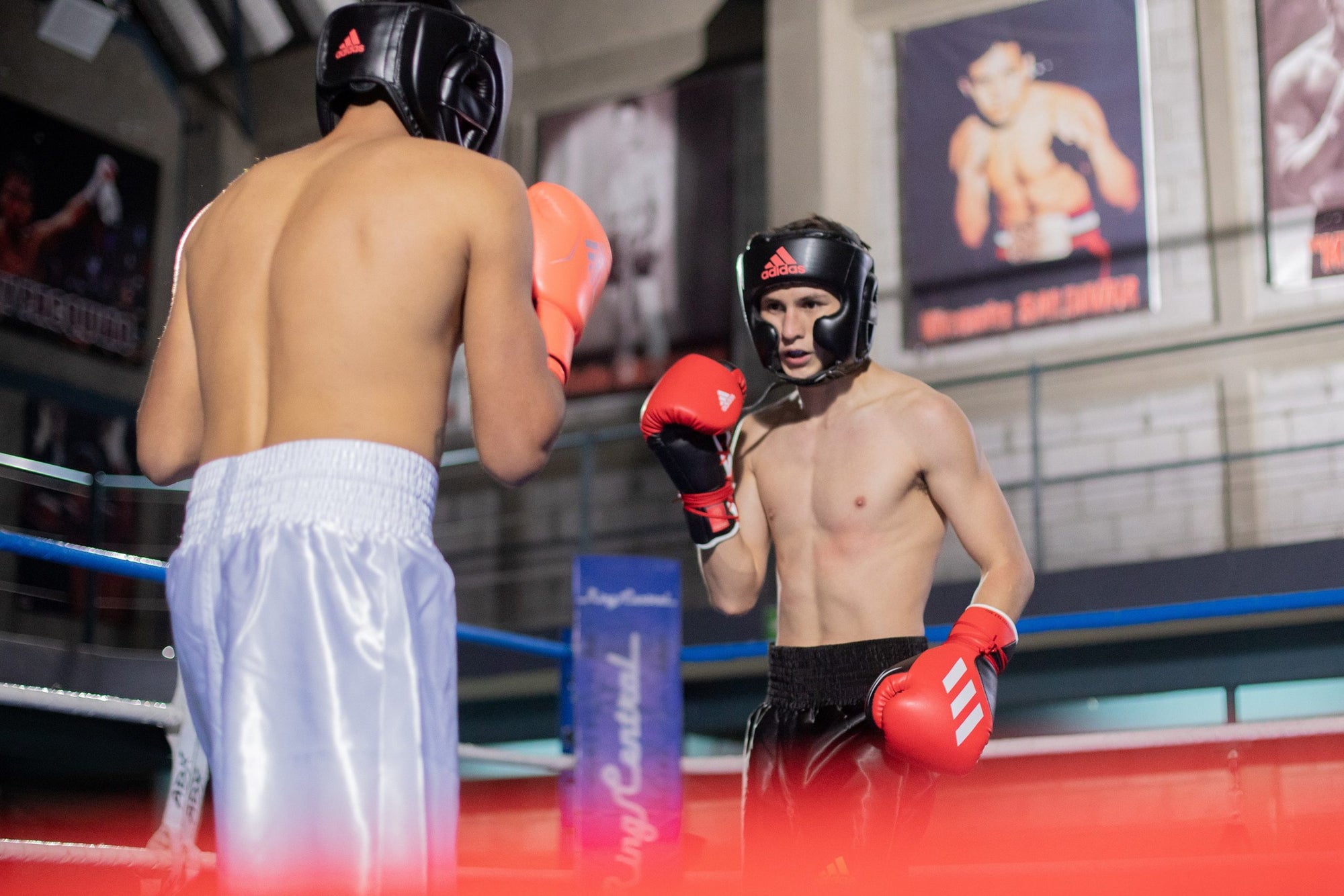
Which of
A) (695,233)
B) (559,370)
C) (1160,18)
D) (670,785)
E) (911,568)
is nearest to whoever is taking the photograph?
(559,370)

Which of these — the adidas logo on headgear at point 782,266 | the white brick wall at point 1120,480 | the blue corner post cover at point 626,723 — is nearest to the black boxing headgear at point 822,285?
the adidas logo on headgear at point 782,266

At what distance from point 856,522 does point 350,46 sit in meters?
1.31

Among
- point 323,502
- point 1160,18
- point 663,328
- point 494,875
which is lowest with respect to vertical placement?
point 494,875

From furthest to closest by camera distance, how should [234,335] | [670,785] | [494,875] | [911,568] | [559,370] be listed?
[670,785]
[494,875]
[911,568]
[559,370]
[234,335]

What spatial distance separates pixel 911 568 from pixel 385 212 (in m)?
1.34

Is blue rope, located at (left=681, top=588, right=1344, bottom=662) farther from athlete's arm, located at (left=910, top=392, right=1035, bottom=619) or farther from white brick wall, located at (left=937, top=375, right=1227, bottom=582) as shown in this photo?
white brick wall, located at (left=937, top=375, right=1227, bottom=582)

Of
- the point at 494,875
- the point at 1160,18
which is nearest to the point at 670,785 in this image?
the point at 494,875

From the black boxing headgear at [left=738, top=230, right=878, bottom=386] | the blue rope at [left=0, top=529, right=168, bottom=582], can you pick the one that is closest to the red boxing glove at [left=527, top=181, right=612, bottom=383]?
the black boxing headgear at [left=738, top=230, right=878, bottom=386]

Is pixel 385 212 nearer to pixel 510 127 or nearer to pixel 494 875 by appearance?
pixel 494 875

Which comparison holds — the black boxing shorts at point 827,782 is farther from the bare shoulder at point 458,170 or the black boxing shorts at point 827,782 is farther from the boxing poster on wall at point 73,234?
the boxing poster on wall at point 73,234

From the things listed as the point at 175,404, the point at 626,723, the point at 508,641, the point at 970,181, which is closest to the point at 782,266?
the point at 175,404

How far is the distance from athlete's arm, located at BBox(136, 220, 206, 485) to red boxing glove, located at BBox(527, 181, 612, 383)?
1.30 feet

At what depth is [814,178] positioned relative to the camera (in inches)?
314

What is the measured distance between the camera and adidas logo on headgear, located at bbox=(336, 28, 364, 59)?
4.97 feet
